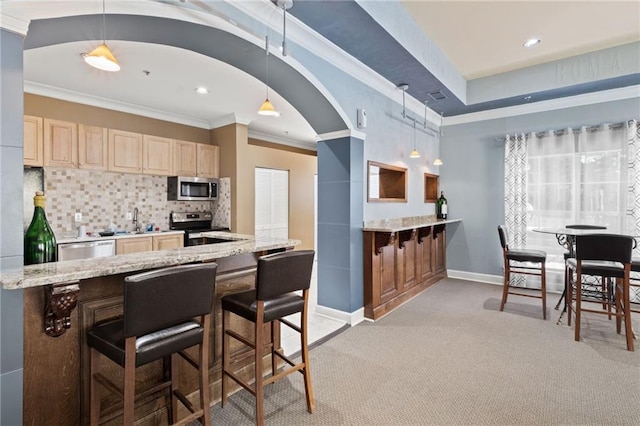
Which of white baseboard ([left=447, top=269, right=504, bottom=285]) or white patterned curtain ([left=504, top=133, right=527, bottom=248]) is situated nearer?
white patterned curtain ([left=504, top=133, right=527, bottom=248])

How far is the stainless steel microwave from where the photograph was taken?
16.5ft

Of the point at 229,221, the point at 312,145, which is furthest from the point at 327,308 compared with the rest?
the point at 312,145

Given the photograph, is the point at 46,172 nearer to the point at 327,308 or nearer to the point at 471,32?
the point at 327,308

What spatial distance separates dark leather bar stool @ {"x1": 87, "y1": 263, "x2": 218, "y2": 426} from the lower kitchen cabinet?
88.8 inches

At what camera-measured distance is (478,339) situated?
9.88ft

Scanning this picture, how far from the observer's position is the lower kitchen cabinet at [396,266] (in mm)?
3516

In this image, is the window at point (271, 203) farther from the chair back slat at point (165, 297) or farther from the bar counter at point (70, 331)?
the chair back slat at point (165, 297)

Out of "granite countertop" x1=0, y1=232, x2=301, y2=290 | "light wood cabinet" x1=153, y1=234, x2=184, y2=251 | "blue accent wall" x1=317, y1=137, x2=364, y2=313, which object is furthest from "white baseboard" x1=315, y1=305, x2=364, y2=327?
"light wood cabinet" x1=153, y1=234, x2=184, y2=251

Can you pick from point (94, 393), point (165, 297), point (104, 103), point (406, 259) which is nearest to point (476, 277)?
point (406, 259)

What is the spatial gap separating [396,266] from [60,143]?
4.43 m

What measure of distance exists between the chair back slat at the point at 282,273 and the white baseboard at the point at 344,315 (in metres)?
1.64

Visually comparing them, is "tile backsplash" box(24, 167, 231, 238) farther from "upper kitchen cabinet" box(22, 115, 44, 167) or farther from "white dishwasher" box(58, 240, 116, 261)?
"white dishwasher" box(58, 240, 116, 261)

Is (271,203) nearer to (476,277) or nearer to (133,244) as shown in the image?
(133,244)

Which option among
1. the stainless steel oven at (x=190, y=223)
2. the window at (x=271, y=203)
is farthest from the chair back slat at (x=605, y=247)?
the stainless steel oven at (x=190, y=223)
